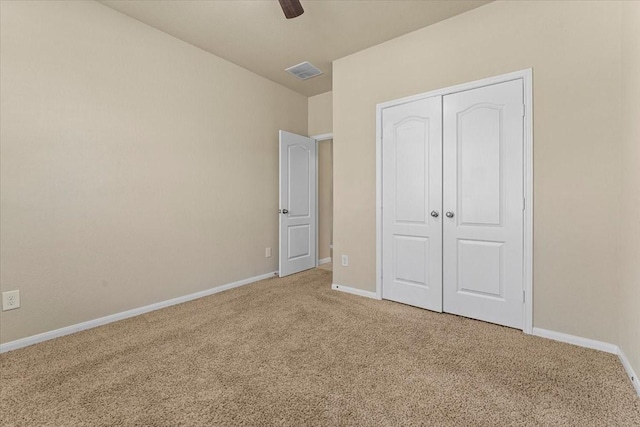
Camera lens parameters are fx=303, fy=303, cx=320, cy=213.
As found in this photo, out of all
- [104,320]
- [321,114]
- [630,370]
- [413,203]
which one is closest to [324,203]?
[321,114]

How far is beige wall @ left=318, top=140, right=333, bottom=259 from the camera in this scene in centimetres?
508

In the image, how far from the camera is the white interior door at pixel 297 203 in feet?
13.5

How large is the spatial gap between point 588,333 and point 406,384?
1.46m

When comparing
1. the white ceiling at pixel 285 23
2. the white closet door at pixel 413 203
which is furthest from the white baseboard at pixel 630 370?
the white ceiling at pixel 285 23

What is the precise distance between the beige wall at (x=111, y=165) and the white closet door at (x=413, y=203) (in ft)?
5.85

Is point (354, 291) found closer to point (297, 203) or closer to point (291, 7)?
point (297, 203)

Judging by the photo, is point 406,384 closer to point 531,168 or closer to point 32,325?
point 531,168

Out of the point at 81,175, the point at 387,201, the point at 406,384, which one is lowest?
the point at 406,384

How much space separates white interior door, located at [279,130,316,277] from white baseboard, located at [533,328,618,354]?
2.83 meters

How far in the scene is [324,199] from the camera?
5152mm

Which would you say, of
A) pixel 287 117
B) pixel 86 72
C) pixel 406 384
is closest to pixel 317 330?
pixel 406 384

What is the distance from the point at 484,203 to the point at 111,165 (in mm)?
3204

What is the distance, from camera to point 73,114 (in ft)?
7.90

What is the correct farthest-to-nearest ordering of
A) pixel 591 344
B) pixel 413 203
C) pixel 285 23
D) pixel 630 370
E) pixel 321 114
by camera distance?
pixel 321 114
pixel 413 203
pixel 285 23
pixel 591 344
pixel 630 370
